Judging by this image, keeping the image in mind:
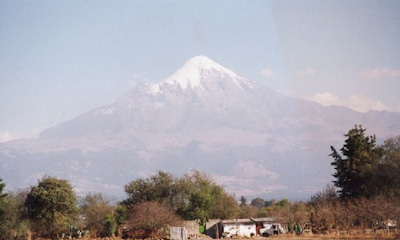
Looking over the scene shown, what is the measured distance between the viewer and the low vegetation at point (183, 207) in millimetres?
52875

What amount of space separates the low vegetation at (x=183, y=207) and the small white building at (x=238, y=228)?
3464mm

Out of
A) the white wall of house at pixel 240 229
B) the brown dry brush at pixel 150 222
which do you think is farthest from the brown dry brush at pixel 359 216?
the brown dry brush at pixel 150 222

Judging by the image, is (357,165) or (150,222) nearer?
(150,222)

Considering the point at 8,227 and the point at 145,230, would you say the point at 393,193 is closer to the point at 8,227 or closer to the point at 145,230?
the point at 145,230

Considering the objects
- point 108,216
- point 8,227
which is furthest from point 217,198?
point 8,227

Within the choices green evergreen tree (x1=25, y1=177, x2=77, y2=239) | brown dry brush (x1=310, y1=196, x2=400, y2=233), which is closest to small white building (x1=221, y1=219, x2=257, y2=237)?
brown dry brush (x1=310, y1=196, x2=400, y2=233)

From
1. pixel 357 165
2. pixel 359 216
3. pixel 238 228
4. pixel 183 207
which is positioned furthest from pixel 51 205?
pixel 357 165

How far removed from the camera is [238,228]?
188 ft

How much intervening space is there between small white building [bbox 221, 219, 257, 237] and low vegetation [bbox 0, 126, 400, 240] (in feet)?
11.4

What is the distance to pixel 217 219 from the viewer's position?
62781 millimetres

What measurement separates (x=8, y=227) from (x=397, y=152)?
146ft

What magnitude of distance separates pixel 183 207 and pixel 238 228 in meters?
10.1

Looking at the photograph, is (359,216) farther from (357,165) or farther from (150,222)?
(150,222)

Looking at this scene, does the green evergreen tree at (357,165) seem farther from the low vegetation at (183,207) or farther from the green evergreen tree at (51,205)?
the green evergreen tree at (51,205)
